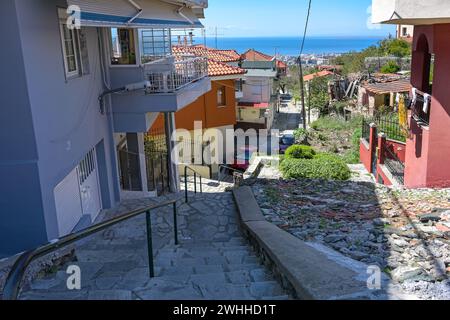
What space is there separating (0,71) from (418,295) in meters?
6.33

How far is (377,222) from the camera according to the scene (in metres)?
8.29

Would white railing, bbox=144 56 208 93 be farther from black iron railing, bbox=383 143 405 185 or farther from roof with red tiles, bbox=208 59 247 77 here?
roof with red tiles, bbox=208 59 247 77

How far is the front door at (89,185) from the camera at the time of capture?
10.4 m

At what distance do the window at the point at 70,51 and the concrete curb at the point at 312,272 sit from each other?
5301mm

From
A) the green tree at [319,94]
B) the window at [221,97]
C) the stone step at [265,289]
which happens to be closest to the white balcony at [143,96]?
the stone step at [265,289]

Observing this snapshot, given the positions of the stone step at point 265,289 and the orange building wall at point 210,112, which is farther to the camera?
the orange building wall at point 210,112

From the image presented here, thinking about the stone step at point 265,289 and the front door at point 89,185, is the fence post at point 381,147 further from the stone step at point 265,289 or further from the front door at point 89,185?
the stone step at point 265,289

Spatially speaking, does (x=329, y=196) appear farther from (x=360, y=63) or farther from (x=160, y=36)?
(x=360, y=63)

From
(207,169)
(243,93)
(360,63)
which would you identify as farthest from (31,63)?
(360,63)

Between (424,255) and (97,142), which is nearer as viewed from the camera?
(424,255)

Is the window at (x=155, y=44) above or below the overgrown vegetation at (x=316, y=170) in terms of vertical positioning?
above

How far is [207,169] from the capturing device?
77.7ft

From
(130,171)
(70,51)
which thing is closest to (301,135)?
(130,171)

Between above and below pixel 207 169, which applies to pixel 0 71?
above
